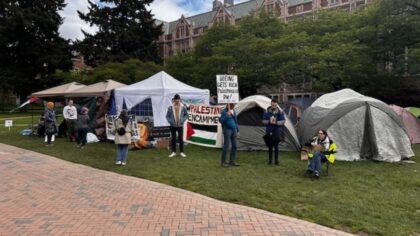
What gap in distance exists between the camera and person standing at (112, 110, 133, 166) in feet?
33.7

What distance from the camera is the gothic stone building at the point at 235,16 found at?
49.1 meters

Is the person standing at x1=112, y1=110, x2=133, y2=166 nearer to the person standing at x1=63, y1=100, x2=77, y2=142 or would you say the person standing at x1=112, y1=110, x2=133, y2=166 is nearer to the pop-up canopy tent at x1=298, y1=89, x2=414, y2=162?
the person standing at x1=63, y1=100, x2=77, y2=142

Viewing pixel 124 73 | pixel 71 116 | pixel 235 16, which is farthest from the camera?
pixel 235 16

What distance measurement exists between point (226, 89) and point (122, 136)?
3008 mm

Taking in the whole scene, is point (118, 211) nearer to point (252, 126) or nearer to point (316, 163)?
point (316, 163)

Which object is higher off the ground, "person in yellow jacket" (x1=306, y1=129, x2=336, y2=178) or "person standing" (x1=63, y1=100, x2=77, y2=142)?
"person standing" (x1=63, y1=100, x2=77, y2=142)

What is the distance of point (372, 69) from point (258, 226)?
23150mm

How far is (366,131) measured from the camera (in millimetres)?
11398

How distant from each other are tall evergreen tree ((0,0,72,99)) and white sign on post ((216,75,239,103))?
135ft

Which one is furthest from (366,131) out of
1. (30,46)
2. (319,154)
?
(30,46)

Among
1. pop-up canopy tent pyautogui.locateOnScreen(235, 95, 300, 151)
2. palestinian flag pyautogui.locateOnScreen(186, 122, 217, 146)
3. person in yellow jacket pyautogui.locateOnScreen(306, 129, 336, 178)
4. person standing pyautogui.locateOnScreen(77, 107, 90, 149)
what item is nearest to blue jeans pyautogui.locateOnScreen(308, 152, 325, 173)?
person in yellow jacket pyautogui.locateOnScreen(306, 129, 336, 178)

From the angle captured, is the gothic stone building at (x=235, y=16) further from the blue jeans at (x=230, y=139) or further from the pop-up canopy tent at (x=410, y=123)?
the blue jeans at (x=230, y=139)

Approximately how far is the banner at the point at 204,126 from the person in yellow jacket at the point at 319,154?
5123 millimetres

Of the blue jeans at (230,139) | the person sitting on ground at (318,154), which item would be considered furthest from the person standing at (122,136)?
the person sitting on ground at (318,154)
